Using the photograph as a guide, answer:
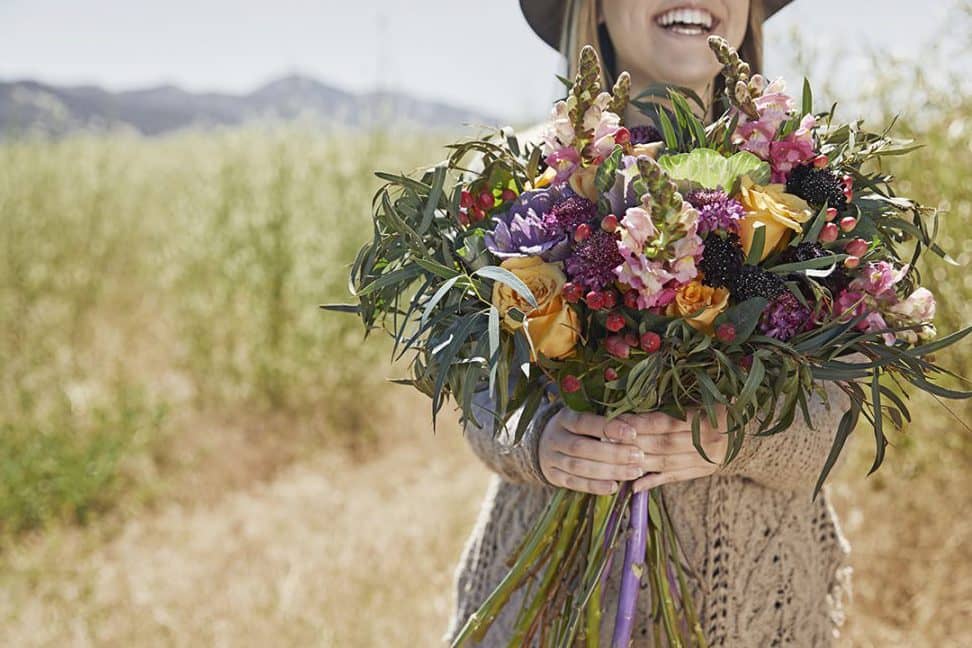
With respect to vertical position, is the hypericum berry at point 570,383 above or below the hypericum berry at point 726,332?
below

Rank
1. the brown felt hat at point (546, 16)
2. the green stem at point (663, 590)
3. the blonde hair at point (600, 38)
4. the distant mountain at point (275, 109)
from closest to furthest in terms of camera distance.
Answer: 1. the green stem at point (663, 590)
2. the blonde hair at point (600, 38)
3. the brown felt hat at point (546, 16)
4. the distant mountain at point (275, 109)

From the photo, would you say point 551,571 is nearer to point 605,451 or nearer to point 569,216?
point 605,451

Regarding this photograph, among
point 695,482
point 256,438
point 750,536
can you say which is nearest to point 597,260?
point 695,482

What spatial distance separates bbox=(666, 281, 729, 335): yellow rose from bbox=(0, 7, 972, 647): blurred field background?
2.06m

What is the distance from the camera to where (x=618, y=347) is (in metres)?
1.03

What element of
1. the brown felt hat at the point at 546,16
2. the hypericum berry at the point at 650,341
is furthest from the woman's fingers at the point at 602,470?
the brown felt hat at the point at 546,16

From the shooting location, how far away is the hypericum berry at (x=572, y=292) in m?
1.03

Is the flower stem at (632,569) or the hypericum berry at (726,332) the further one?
the flower stem at (632,569)

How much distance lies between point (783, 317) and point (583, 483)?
1.15 feet

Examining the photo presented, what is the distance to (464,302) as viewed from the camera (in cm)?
110

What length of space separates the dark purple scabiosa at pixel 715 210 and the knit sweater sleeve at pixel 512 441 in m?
0.35

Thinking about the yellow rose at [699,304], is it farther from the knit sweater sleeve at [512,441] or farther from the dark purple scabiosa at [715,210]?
the knit sweater sleeve at [512,441]

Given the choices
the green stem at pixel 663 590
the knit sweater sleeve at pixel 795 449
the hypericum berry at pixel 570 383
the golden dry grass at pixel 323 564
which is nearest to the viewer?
the hypericum berry at pixel 570 383

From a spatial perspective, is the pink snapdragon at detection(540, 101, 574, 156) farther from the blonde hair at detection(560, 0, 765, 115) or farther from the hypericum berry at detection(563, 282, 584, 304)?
the blonde hair at detection(560, 0, 765, 115)
